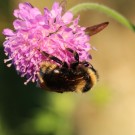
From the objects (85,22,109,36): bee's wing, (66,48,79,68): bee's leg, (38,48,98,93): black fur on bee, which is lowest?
(38,48,98,93): black fur on bee

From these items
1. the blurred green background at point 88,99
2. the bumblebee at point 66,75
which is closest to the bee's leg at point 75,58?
the bumblebee at point 66,75

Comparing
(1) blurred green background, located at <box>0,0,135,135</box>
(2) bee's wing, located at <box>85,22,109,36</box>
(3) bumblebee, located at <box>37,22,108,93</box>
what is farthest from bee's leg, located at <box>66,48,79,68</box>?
(1) blurred green background, located at <box>0,0,135,135</box>

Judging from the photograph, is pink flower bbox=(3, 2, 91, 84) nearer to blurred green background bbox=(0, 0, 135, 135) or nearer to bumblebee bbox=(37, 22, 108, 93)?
bumblebee bbox=(37, 22, 108, 93)

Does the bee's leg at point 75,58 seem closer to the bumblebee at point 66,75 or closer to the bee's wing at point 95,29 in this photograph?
the bumblebee at point 66,75

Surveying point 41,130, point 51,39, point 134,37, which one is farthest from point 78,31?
point 134,37

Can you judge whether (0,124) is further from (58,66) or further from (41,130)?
(58,66)

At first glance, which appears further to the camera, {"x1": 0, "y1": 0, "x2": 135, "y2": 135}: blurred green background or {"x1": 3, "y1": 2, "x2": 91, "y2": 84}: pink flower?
{"x1": 0, "y1": 0, "x2": 135, "y2": 135}: blurred green background
